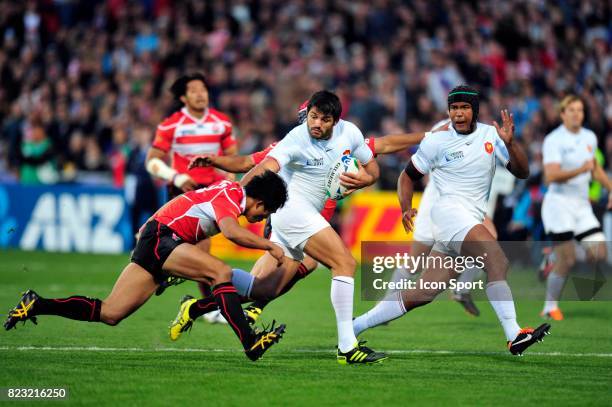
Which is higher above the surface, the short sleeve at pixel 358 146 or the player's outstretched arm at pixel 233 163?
the short sleeve at pixel 358 146

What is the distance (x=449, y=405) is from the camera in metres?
7.79

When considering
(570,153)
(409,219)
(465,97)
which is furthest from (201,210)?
(570,153)

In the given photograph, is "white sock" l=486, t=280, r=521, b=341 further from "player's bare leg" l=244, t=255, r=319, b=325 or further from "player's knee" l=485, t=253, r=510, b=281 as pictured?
"player's bare leg" l=244, t=255, r=319, b=325

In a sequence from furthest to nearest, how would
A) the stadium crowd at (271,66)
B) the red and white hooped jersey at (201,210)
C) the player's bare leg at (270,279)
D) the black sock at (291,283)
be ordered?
the stadium crowd at (271,66) < the black sock at (291,283) < the player's bare leg at (270,279) < the red and white hooped jersey at (201,210)

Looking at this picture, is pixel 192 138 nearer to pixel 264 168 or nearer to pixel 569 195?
pixel 264 168

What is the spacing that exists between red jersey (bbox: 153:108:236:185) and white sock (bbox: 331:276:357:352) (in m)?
3.71

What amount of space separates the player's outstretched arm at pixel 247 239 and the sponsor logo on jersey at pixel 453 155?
2.05 meters

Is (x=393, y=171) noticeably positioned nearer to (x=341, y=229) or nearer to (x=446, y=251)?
A: (x=341, y=229)

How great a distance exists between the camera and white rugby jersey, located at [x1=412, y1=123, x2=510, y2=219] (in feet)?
33.4

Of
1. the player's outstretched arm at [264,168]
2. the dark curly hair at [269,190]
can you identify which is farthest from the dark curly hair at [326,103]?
the dark curly hair at [269,190]

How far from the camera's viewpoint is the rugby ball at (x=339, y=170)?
10.1 m

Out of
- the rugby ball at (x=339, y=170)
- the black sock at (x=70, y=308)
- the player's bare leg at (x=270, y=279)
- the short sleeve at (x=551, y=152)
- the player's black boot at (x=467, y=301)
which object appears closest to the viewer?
the black sock at (x=70, y=308)

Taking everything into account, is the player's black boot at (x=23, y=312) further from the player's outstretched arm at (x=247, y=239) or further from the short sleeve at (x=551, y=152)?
the short sleeve at (x=551, y=152)

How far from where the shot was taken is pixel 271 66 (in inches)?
979
